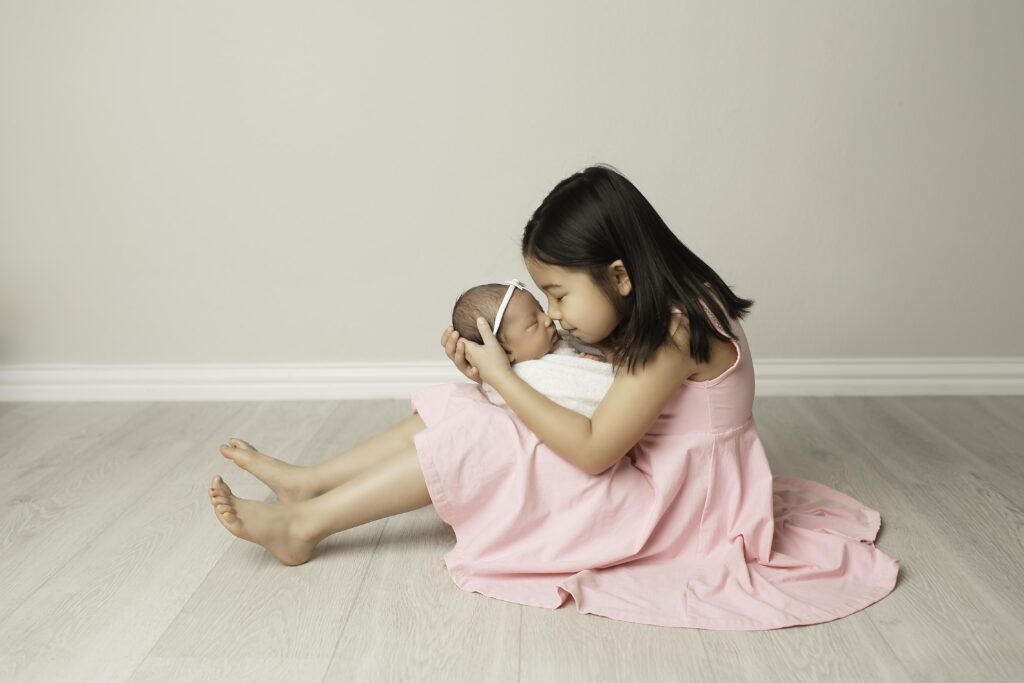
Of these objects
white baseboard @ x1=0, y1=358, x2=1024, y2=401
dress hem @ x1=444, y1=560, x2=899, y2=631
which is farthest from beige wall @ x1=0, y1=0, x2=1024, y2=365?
dress hem @ x1=444, y1=560, x2=899, y2=631

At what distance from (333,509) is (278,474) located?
187 millimetres

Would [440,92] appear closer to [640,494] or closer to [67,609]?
[640,494]

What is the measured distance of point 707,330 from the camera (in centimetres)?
156

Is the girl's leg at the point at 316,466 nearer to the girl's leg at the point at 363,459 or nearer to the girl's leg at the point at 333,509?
the girl's leg at the point at 363,459

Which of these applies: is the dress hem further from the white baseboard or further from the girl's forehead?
the white baseboard

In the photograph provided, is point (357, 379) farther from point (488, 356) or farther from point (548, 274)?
point (548, 274)

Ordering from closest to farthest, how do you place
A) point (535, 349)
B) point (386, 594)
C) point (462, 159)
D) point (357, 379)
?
point (386, 594) < point (535, 349) < point (462, 159) < point (357, 379)

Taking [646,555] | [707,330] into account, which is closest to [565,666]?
[646,555]

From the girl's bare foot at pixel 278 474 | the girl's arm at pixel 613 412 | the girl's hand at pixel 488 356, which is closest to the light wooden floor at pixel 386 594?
the girl's bare foot at pixel 278 474

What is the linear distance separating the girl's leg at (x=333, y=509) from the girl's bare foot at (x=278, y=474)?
0.11 metres

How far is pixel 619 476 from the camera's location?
1654mm

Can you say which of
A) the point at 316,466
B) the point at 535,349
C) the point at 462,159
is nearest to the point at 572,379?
the point at 535,349

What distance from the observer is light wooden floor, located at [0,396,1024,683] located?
4.51 ft

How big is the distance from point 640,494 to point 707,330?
30 cm
